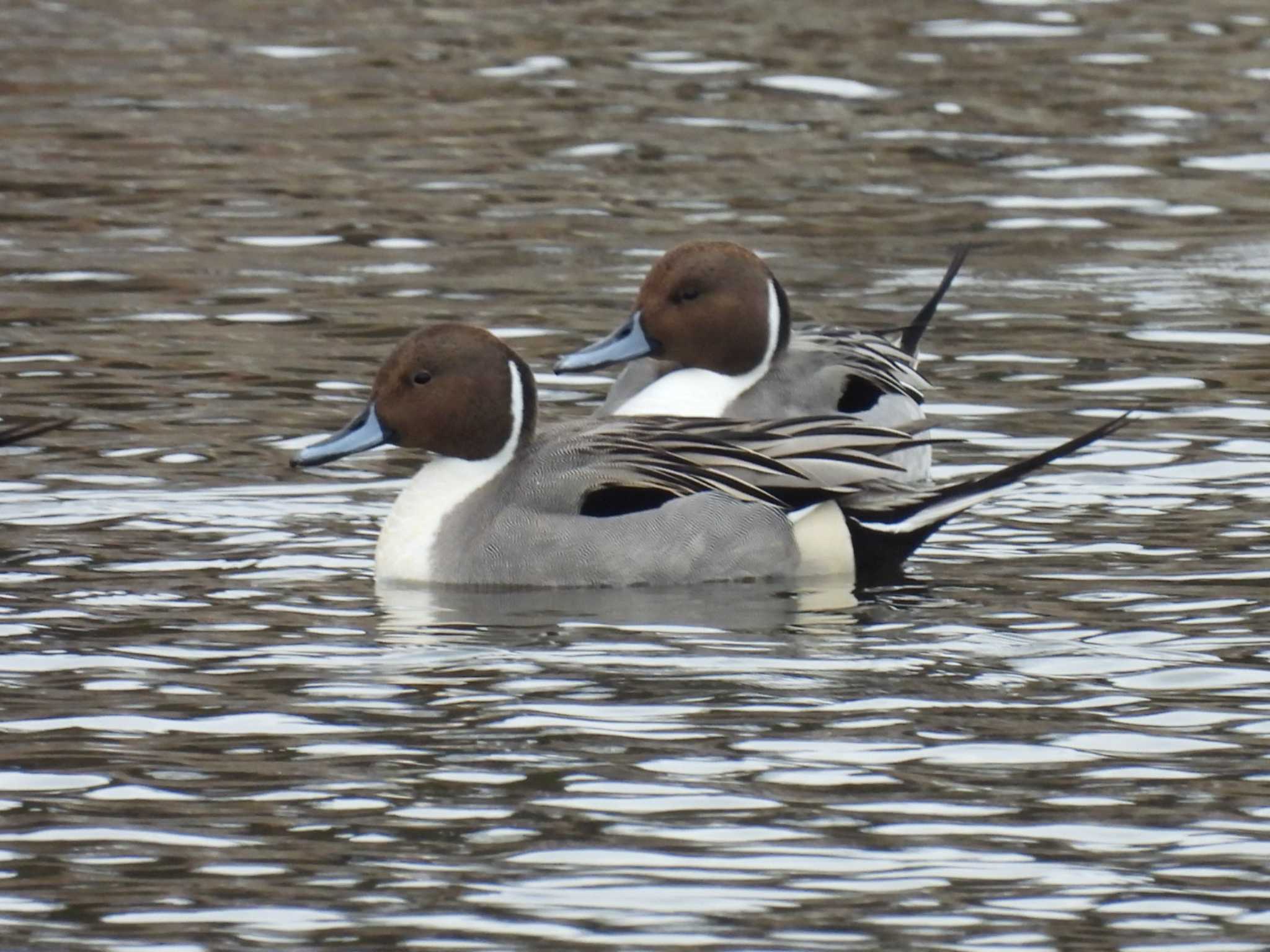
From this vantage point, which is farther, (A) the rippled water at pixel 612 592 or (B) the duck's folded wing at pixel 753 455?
(B) the duck's folded wing at pixel 753 455

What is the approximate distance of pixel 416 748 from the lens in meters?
6.27

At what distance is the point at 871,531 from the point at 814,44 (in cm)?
943

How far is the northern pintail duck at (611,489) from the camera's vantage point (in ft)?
26.1

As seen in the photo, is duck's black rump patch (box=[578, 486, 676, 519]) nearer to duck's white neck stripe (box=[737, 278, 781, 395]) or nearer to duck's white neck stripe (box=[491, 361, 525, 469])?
duck's white neck stripe (box=[491, 361, 525, 469])

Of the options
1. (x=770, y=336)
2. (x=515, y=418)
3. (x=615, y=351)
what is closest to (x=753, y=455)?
(x=515, y=418)

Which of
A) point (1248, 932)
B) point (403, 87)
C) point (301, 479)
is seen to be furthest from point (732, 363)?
point (403, 87)

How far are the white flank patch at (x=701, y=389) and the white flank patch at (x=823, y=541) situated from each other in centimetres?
120

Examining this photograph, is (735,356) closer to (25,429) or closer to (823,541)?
(823,541)

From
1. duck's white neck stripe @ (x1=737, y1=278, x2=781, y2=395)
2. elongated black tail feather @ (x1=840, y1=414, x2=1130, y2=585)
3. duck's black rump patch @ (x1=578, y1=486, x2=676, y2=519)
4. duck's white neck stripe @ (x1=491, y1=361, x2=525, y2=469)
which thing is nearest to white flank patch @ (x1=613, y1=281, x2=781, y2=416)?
duck's white neck stripe @ (x1=737, y1=278, x2=781, y2=395)

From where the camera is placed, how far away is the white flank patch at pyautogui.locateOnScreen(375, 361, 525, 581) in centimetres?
802

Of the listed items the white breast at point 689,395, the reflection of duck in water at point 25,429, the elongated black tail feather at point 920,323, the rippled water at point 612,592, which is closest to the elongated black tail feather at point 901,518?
the rippled water at point 612,592

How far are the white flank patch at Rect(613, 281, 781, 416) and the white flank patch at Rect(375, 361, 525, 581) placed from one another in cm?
114

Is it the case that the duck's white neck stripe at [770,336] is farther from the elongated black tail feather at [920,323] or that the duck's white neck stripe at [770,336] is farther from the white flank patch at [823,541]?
the white flank patch at [823,541]

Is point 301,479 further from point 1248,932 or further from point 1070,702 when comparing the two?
point 1248,932
